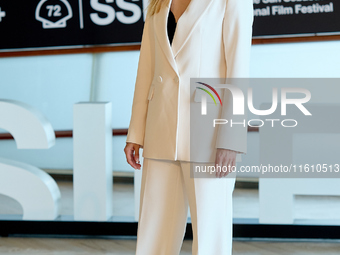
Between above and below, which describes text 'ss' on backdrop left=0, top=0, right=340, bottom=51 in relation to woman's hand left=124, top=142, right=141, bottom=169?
above

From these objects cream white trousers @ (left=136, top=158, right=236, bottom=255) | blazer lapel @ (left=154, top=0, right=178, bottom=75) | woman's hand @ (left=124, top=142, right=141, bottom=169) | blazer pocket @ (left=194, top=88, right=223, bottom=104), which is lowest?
cream white trousers @ (left=136, top=158, right=236, bottom=255)

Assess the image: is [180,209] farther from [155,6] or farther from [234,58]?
[155,6]

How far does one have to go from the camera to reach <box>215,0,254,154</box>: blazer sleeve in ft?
4.38

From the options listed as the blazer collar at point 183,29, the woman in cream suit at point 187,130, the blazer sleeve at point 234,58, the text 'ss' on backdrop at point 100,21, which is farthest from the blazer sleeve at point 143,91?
the text 'ss' on backdrop at point 100,21

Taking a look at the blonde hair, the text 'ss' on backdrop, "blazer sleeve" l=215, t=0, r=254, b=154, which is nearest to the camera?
"blazer sleeve" l=215, t=0, r=254, b=154

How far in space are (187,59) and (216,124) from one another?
0.23 metres

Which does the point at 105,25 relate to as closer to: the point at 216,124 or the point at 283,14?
the point at 283,14

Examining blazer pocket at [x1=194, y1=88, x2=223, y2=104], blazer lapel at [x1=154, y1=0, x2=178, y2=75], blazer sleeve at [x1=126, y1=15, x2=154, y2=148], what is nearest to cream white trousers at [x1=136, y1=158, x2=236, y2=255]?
blazer sleeve at [x1=126, y1=15, x2=154, y2=148]

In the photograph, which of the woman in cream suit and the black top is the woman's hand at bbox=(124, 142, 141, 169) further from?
the black top

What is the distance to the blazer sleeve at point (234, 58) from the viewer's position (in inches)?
52.6

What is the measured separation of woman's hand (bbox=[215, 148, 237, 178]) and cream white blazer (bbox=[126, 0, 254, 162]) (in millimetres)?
21

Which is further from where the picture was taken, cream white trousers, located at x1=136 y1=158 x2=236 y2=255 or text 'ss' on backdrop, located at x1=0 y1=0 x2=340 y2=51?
text 'ss' on backdrop, located at x1=0 y1=0 x2=340 y2=51

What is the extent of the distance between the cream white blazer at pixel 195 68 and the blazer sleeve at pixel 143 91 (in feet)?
0.24

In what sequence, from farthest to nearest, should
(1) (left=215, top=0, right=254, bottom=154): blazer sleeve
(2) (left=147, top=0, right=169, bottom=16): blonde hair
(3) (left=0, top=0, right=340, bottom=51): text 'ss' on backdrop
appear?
(3) (left=0, top=0, right=340, bottom=51): text 'ss' on backdrop
(2) (left=147, top=0, right=169, bottom=16): blonde hair
(1) (left=215, top=0, right=254, bottom=154): blazer sleeve
